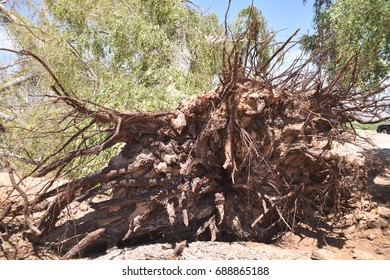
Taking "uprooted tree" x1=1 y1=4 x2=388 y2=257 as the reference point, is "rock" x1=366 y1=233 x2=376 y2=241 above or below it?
below

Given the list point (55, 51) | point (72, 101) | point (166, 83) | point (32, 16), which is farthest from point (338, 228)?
point (32, 16)

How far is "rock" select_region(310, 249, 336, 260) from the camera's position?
4020 millimetres

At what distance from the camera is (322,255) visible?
406cm

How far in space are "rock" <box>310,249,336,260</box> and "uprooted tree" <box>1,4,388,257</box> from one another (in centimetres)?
42

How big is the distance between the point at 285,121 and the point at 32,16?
35.4 ft

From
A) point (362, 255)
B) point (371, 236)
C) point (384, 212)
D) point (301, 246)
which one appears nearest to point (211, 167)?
point (301, 246)

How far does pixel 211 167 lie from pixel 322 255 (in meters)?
1.59

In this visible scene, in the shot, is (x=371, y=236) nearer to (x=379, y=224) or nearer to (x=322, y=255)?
(x=379, y=224)

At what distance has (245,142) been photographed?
3986 millimetres

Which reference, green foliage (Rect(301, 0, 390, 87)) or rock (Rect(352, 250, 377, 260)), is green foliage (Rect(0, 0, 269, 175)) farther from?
rock (Rect(352, 250, 377, 260))

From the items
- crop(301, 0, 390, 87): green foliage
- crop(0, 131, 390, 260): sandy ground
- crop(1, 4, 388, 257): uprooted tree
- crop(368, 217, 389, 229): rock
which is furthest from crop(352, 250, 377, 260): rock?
crop(301, 0, 390, 87): green foliage

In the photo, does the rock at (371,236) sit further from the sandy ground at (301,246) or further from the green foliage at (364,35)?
the green foliage at (364,35)

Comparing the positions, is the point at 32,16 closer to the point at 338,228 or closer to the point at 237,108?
the point at 237,108

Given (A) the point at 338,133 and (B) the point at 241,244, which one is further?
(A) the point at 338,133
